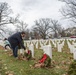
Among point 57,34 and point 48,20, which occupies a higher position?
point 48,20

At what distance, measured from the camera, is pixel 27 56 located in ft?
36.2

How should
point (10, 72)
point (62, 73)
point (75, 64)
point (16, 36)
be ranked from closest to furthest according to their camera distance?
1. point (75, 64)
2. point (62, 73)
3. point (10, 72)
4. point (16, 36)

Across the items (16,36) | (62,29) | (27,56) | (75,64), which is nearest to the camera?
(75,64)

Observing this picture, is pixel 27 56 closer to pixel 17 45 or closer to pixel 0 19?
pixel 17 45

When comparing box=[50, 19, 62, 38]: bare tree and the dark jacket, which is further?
box=[50, 19, 62, 38]: bare tree

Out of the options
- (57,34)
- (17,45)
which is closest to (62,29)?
(57,34)

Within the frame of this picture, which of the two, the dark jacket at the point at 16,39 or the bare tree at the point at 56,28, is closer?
the dark jacket at the point at 16,39

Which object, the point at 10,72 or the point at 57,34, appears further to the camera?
the point at 57,34

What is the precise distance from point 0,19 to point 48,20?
52773 mm

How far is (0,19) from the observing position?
184 ft

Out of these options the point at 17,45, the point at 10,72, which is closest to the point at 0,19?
the point at 17,45

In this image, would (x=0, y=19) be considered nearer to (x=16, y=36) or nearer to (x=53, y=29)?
(x=16, y=36)

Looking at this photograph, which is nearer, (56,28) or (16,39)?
(16,39)

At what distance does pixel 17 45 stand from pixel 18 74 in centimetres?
463
